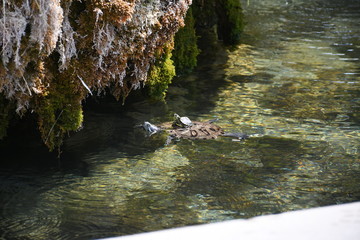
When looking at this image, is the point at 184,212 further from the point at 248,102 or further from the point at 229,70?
the point at 229,70

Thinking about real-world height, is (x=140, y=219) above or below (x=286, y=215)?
below

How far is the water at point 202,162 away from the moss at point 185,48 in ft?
1.03

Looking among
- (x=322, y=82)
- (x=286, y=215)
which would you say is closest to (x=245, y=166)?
(x=322, y=82)

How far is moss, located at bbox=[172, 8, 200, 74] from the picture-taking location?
9.85m

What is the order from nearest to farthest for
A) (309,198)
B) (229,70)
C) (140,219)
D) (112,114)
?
(140,219) < (309,198) < (112,114) < (229,70)

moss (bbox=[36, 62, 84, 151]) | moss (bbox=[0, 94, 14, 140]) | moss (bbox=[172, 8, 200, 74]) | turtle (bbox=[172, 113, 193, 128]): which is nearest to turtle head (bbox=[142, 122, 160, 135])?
turtle (bbox=[172, 113, 193, 128])

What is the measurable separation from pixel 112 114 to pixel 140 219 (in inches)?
138

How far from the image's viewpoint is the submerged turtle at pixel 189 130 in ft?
22.5

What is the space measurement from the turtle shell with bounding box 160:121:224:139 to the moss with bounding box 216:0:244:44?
526 centimetres

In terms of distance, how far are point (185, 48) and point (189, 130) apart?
3.41 meters

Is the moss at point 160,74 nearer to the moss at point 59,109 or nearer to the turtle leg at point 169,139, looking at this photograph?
the turtle leg at point 169,139

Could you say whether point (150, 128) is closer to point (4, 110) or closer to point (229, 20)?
point (4, 110)

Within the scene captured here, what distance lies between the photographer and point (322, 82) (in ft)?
31.0

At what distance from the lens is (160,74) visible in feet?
26.1
